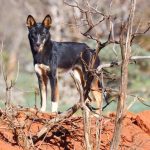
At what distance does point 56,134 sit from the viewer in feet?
27.3

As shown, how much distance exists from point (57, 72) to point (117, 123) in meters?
4.55

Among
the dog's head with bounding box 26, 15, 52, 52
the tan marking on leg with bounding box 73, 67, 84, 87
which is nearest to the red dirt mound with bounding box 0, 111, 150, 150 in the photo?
the tan marking on leg with bounding box 73, 67, 84, 87

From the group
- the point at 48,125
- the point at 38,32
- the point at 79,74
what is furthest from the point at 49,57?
the point at 48,125

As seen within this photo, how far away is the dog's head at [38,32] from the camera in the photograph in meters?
11.3

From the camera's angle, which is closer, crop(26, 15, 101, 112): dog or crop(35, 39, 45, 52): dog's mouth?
crop(26, 15, 101, 112): dog

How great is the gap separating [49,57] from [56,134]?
3315mm

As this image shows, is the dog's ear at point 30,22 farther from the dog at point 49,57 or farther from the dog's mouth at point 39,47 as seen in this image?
the dog's mouth at point 39,47

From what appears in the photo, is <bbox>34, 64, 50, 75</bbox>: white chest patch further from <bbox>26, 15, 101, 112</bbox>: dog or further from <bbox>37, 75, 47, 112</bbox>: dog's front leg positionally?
<bbox>37, 75, 47, 112</bbox>: dog's front leg

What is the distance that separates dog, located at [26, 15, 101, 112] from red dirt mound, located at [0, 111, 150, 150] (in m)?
2.45

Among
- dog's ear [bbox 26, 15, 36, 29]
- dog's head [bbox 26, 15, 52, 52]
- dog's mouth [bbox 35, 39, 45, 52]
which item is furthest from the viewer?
dog's mouth [bbox 35, 39, 45, 52]

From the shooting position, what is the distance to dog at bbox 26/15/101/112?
11227 millimetres

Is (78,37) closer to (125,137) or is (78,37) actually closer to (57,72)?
(57,72)

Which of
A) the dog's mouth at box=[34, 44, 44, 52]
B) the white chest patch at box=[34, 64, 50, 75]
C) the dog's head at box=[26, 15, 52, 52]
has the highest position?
the dog's head at box=[26, 15, 52, 52]

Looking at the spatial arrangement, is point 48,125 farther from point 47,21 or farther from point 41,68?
point 47,21
